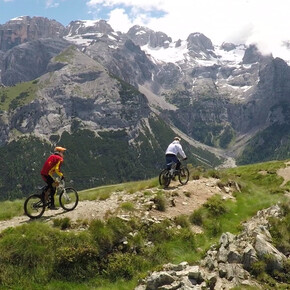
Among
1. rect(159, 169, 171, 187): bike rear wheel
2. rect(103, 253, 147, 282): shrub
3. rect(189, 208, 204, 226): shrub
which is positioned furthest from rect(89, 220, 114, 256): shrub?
rect(159, 169, 171, 187): bike rear wheel

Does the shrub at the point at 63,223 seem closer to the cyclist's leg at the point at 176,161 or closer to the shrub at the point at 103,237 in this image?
the shrub at the point at 103,237

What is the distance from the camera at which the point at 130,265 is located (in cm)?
1717

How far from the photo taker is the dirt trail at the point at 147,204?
20266 mm

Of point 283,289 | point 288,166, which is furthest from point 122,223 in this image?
point 288,166

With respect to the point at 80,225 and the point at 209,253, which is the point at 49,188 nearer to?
the point at 80,225

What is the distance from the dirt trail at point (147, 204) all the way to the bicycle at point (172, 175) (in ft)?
1.77

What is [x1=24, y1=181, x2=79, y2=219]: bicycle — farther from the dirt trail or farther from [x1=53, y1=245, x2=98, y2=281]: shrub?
[x1=53, y1=245, x2=98, y2=281]: shrub

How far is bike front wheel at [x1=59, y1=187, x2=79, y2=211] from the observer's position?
2192cm

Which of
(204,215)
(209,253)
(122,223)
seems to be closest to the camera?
(209,253)

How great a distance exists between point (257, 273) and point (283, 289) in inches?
48.2

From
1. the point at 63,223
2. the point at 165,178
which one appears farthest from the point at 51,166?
the point at 165,178

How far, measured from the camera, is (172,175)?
28109 mm

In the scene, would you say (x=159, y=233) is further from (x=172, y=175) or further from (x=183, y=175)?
(x=183, y=175)

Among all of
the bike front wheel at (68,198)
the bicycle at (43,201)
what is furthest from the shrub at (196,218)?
the bicycle at (43,201)
